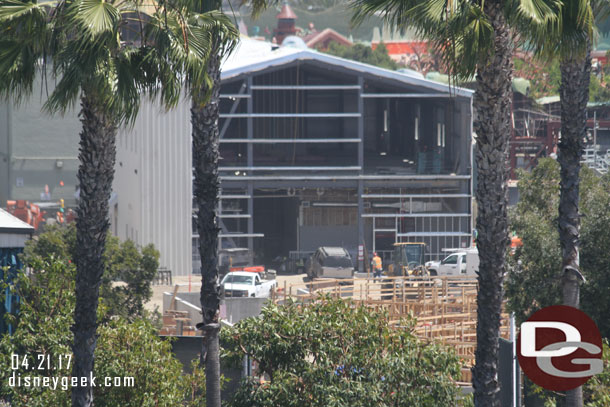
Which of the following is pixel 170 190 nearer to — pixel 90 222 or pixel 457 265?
pixel 457 265

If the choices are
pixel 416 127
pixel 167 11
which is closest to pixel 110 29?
pixel 167 11

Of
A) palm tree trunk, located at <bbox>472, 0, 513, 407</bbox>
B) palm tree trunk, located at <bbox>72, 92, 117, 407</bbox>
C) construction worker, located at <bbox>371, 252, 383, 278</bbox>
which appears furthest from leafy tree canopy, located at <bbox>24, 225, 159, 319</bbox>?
palm tree trunk, located at <bbox>472, 0, 513, 407</bbox>

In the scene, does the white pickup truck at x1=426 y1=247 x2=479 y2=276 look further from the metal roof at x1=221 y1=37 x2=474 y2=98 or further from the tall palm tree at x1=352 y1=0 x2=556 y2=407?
the tall palm tree at x1=352 y1=0 x2=556 y2=407

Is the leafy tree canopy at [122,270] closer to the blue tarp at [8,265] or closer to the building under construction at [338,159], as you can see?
the blue tarp at [8,265]

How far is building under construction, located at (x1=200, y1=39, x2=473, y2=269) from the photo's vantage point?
56531 mm

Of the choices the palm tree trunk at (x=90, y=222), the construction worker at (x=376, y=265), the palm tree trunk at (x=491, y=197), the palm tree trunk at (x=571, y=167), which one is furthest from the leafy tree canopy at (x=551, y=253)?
the construction worker at (x=376, y=265)

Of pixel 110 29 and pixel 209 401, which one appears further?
pixel 209 401

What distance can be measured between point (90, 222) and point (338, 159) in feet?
173

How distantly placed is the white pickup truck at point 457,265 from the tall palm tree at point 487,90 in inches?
1451

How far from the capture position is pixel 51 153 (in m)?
78.4

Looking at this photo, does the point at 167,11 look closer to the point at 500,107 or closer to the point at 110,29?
the point at 110,29

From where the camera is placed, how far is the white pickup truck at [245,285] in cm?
4322

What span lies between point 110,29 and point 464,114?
4818cm

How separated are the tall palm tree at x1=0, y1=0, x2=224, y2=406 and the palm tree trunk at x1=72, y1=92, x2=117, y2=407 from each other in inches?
0.5
